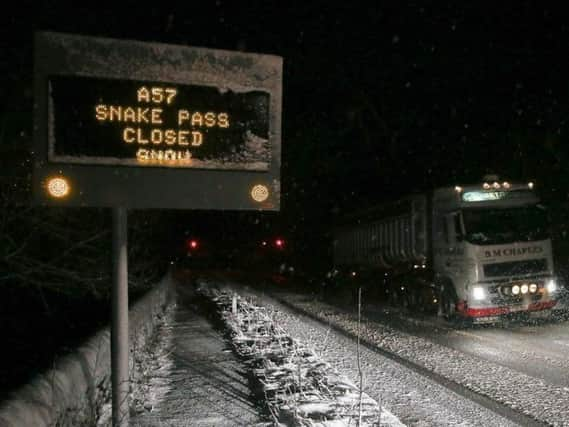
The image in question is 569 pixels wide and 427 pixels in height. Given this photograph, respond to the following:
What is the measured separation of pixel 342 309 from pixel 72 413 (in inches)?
623

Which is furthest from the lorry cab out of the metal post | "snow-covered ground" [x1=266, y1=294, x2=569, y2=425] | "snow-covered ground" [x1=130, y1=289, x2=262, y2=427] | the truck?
the metal post

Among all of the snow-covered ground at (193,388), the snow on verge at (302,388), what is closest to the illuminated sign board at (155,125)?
the snow on verge at (302,388)

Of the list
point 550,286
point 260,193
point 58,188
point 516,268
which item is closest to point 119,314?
point 58,188

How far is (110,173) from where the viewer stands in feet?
17.9

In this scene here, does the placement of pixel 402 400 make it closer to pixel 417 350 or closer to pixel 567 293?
pixel 417 350

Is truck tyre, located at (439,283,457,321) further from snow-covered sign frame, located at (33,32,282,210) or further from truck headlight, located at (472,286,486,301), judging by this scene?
snow-covered sign frame, located at (33,32,282,210)

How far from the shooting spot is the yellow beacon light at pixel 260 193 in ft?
19.0

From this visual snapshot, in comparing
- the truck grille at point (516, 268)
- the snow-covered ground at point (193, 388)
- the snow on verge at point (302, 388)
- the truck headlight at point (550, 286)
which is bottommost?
the snow-covered ground at point (193, 388)

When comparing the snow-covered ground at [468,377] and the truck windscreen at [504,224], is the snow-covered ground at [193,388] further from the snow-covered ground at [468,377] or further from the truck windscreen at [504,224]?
the truck windscreen at [504,224]

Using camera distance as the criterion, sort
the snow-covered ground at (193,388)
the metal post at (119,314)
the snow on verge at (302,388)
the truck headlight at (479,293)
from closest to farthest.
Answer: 1. the metal post at (119,314)
2. the snow on verge at (302,388)
3. the snow-covered ground at (193,388)
4. the truck headlight at (479,293)

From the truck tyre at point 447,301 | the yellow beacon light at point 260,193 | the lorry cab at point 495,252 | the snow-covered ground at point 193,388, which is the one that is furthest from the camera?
the truck tyre at point 447,301

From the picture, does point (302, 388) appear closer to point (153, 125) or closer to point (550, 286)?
point (153, 125)

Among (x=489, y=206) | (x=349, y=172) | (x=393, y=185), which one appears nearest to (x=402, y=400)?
(x=489, y=206)

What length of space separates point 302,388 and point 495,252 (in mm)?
8980
